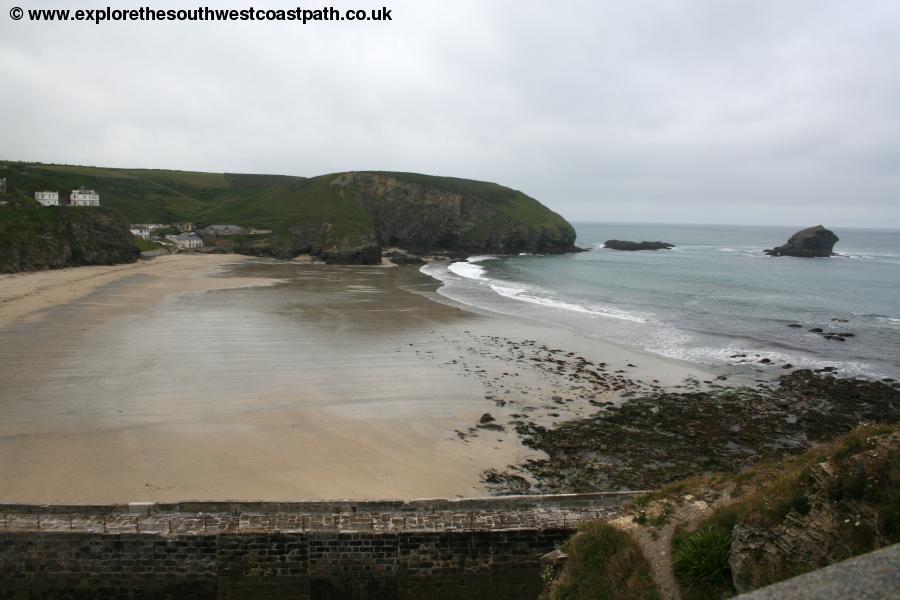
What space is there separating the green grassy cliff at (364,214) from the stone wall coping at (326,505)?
79.5 m

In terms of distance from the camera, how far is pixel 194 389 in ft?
80.0

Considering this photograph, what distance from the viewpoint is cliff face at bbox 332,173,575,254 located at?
118 meters

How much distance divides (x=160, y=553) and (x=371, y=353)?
65.9ft

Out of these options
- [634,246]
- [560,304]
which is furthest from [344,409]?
[634,246]

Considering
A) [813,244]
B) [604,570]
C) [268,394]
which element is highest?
[813,244]

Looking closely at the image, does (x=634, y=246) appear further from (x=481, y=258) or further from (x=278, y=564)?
(x=278, y=564)

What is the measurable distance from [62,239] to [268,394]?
62419 mm

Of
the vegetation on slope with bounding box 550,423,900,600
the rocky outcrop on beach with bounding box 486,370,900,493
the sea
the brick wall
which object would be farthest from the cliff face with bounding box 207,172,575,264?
the vegetation on slope with bounding box 550,423,900,600

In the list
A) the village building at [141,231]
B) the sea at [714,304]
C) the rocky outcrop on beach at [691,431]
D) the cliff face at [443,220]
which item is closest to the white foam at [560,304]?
the sea at [714,304]

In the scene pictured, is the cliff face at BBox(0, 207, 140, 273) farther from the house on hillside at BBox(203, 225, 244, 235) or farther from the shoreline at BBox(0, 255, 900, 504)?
the shoreline at BBox(0, 255, 900, 504)

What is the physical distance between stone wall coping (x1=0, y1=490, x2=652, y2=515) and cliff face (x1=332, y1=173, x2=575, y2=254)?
102 m

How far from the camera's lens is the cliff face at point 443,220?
386 feet

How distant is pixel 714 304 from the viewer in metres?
53.2

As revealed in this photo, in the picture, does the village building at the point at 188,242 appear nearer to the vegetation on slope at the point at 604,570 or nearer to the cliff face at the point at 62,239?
the cliff face at the point at 62,239
